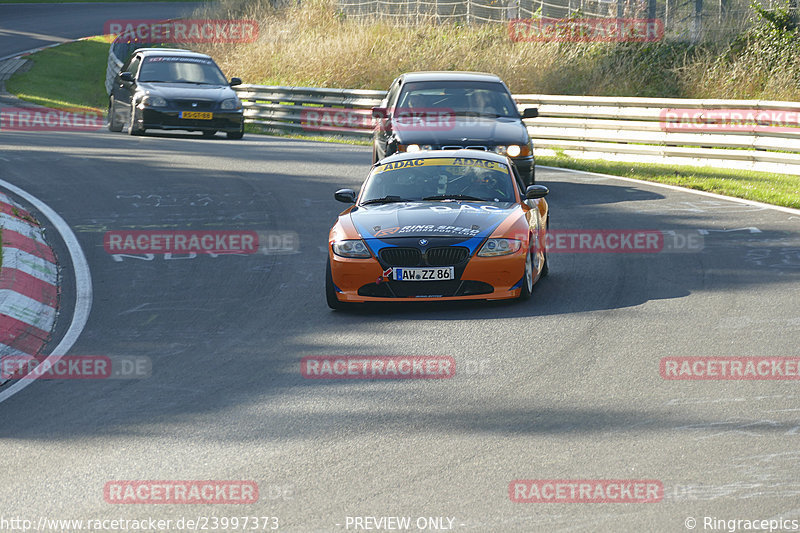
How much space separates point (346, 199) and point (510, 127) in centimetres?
547

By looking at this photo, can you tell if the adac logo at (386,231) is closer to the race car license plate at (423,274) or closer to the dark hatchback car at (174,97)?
the race car license plate at (423,274)

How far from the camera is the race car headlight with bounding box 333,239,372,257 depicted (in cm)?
980

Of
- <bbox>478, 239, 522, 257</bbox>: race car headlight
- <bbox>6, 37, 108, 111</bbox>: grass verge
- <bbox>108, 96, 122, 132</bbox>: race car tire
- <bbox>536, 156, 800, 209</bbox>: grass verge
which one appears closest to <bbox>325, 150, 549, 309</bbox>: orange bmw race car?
<bbox>478, 239, 522, 257</bbox>: race car headlight

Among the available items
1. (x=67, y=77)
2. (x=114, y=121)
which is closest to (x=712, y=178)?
(x=114, y=121)

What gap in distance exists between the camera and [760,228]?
13750mm

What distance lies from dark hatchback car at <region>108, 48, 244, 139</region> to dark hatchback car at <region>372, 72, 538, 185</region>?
6.39 m

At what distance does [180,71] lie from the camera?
2417 cm

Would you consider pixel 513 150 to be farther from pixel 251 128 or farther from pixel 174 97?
pixel 251 128

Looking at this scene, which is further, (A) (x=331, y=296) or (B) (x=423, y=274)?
(A) (x=331, y=296)

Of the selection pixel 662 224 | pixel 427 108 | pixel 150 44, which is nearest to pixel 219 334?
pixel 662 224

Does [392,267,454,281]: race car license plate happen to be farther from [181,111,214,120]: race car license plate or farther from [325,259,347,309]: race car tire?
[181,111,214,120]: race car license plate

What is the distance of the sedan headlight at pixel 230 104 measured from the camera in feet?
75.9

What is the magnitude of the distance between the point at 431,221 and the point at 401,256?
1.67 ft

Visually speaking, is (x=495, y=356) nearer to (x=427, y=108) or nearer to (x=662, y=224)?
(x=662, y=224)
